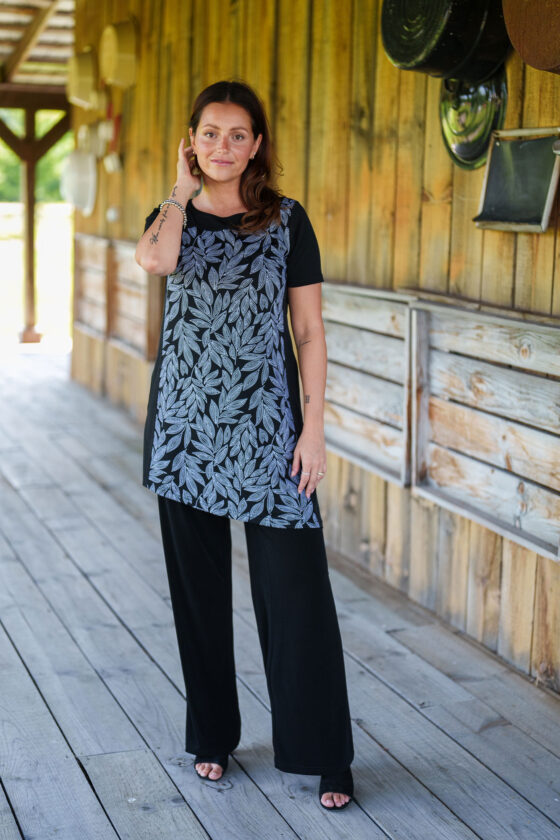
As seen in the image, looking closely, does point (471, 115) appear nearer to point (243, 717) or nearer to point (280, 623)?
point (280, 623)

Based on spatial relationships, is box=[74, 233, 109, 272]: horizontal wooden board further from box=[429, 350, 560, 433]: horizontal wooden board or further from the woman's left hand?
the woman's left hand

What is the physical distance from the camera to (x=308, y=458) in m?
2.18

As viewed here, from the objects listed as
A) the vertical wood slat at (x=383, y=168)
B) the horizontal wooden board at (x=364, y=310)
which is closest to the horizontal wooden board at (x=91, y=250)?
the horizontal wooden board at (x=364, y=310)

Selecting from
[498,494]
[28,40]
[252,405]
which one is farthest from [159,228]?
[28,40]

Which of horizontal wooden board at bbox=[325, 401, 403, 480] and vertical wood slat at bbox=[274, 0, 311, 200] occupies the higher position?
vertical wood slat at bbox=[274, 0, 311, 200]

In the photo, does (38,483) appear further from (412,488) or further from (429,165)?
(429,165)

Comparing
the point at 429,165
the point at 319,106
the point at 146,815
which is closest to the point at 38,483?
the point at 319,106

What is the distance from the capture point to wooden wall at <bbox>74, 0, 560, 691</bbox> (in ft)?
9.28

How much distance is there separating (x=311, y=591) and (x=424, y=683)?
0.82m

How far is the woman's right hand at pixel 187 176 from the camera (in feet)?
6.95

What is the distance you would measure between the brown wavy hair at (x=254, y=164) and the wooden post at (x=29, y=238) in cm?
781

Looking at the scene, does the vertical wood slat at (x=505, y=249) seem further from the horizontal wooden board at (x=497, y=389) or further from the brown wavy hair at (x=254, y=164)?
the brown wavy hair at (x=254, y=164)

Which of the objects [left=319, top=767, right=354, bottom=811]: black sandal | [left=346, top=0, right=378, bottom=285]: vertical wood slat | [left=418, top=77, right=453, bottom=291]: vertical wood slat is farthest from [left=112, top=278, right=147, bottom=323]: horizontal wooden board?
[left=319, top=767, right=354, bottom=811]: black sandal

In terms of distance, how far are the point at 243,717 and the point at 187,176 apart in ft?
4.23
